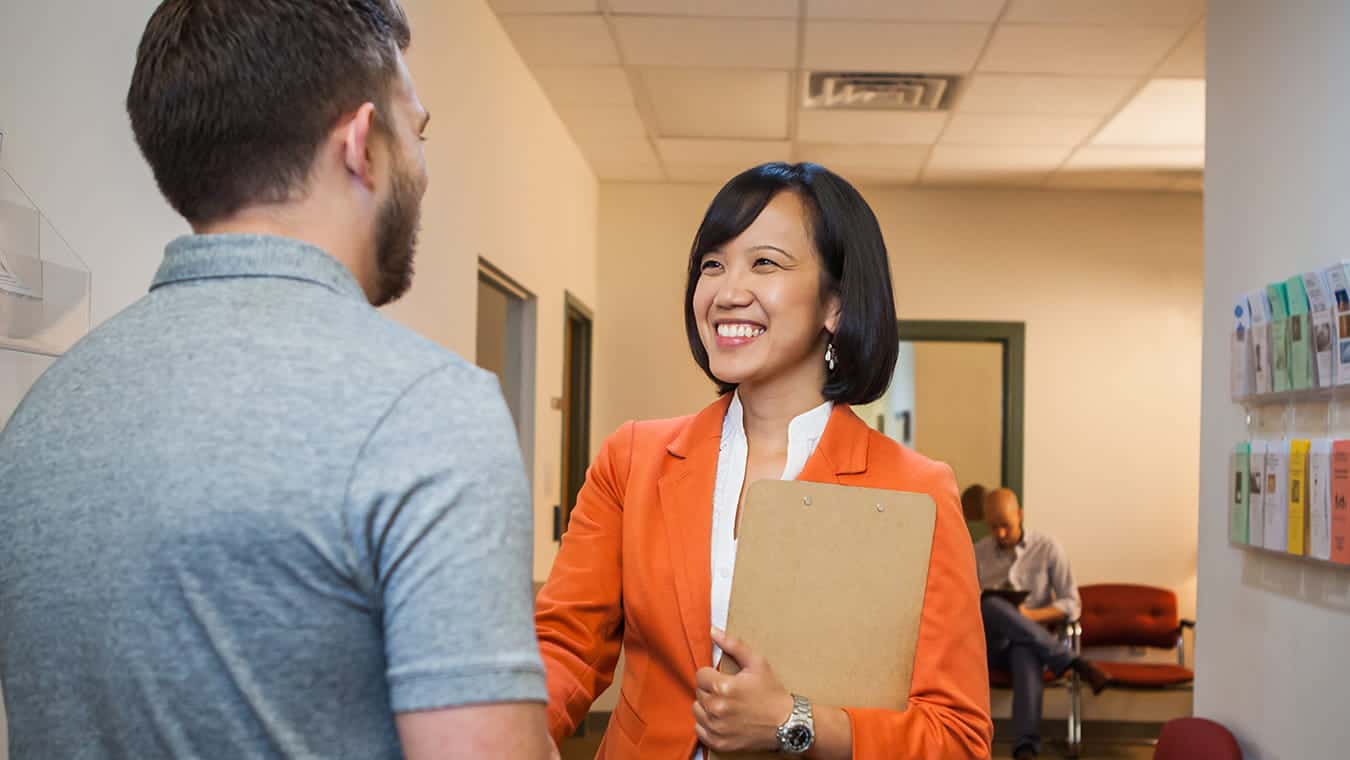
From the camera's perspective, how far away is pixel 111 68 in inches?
73.7

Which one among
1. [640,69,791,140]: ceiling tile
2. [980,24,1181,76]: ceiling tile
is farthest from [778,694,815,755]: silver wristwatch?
[640,69,791,140]: ceiling tile

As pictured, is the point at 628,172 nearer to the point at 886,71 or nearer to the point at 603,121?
the point at 603,121

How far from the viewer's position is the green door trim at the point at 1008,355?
7016mm

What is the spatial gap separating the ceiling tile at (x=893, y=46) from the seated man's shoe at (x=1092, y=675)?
3042 mm

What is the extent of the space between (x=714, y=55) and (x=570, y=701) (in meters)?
3.81

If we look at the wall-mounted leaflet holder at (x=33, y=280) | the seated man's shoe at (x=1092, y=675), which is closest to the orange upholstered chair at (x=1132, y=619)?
the seated man's shoe at (x=1092, y=675)

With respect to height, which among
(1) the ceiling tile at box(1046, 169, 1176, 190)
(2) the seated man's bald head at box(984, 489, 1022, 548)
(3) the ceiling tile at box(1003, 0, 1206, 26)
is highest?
(3) the ceiling tile at box(1003, 0, 1206, 26)

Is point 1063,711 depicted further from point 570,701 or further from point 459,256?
point 570,701

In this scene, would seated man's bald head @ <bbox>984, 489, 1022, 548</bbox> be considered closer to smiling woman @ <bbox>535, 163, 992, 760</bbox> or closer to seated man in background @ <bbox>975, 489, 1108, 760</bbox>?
seated man in background @ <bbox>975, 489, 1108, 760</bbox>

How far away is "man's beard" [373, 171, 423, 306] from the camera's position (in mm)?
830

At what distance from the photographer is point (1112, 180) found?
6.80 meters

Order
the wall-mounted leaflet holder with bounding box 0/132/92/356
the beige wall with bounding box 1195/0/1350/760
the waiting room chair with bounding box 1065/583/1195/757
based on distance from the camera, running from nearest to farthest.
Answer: the wall-mounted leaflet holder with bounding box 0/132/92/356
the beige wall with bounding box 1195/0/1350/760
the waiting room chair with bounding box 1065/583/1195/757

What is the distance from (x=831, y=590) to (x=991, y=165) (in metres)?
5.72

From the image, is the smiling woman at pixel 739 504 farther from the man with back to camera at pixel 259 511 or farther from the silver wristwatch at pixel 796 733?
the man with back to camera at pixel 259 511
